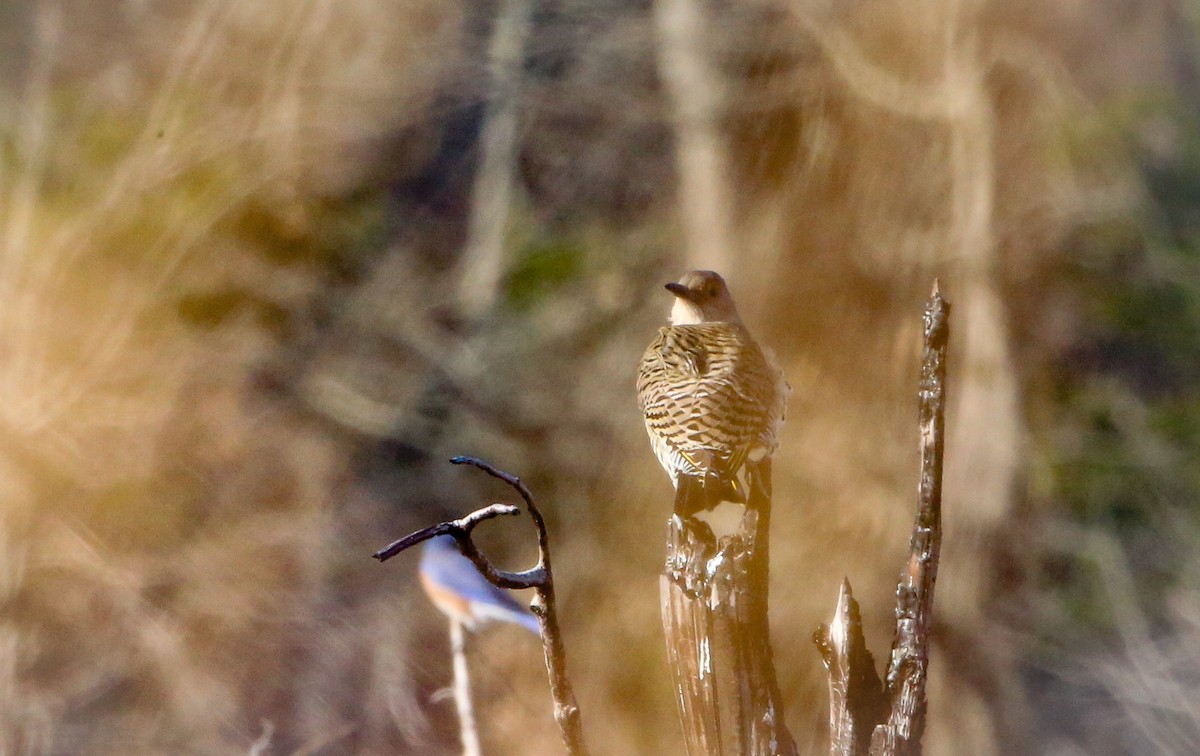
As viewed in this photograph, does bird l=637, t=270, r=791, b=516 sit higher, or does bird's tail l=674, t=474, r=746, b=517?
bird l=637, t=270, r=791, b=516

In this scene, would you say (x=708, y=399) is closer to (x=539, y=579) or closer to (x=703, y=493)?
(x=703, y=493)

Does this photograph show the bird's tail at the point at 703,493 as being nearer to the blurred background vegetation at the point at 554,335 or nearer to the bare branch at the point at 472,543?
the bare branch at the point at 472,543

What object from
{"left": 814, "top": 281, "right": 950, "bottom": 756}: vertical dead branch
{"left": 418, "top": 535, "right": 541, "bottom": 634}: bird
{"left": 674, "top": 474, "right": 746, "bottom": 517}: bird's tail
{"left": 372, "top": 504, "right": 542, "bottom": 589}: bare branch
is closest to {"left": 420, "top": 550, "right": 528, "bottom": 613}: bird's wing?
{"left": 418, "top": 535, "right": 541, "bottom": 634}: bird

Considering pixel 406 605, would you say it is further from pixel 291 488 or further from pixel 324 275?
pixel 324 275

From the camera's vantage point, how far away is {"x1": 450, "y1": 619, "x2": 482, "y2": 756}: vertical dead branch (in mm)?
2301

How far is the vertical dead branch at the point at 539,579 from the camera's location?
124 centimetres

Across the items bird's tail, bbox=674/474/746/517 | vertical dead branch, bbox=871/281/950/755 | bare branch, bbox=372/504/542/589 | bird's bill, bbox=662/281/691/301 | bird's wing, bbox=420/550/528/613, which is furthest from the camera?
bird's wing, bbox=420/550/528/613

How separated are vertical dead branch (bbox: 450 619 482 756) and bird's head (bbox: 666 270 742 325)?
0.96m

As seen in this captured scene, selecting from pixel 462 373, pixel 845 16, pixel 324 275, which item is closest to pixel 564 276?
pixel 462 373

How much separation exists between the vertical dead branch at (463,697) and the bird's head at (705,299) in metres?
0.96

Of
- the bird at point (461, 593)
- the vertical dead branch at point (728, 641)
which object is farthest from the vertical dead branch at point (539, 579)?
the bird at point (461, 593)

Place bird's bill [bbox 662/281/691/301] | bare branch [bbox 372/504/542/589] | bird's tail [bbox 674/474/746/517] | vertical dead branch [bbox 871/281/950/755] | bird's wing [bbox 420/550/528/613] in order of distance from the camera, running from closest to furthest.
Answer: bare branch [bbox 372/504/542/589] → vertical dead branch [bbox 871/281/950/755] → bird's tail [bbox 674/474/746/517] → bird's bill [bbox 662/281/691/301] → bird's wing [bbox 420/550/528/613]

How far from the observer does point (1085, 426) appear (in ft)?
8.48

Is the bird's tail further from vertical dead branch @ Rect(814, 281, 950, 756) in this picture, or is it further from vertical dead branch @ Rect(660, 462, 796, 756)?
vertical dead branch @ Rect(814, 281, 950, 756)
